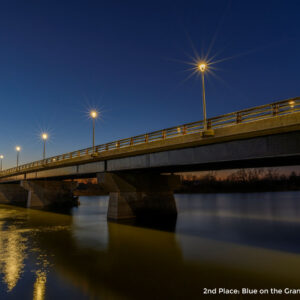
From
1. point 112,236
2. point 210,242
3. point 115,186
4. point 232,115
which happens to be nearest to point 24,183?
point 115,186

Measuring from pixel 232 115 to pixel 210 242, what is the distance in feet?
33.7

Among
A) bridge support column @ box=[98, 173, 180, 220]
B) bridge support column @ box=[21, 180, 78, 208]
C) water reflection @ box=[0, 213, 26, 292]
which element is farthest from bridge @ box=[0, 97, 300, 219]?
water reflection @ box=[0, 213, 26, 292]

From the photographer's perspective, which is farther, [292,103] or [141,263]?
[292,103]

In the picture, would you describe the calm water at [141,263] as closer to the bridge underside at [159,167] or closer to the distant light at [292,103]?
the bridge underside at [159,167]

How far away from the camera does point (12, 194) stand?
76.9 meters

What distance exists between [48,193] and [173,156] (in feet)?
144

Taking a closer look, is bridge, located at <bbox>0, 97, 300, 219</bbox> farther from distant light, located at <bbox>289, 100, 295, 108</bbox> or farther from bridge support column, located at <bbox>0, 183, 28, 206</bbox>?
bridge support column, located at <bbox>0, 183, 28, 206</bbox>

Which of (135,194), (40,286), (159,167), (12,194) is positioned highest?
(159,167)

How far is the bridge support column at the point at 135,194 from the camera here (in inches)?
1236

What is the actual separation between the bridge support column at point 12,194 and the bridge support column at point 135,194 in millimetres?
55177

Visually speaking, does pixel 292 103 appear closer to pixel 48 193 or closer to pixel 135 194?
pixel 135 194

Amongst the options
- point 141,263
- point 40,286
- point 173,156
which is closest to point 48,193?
point 173,156

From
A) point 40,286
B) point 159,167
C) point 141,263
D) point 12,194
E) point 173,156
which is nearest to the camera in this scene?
point 40,286

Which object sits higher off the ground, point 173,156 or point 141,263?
point 173,156
